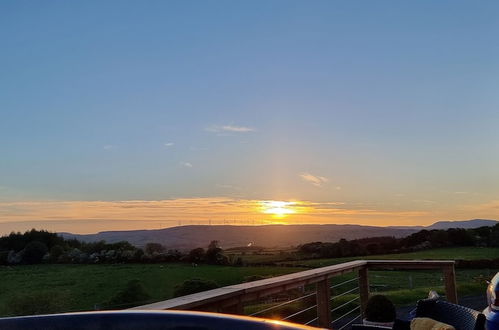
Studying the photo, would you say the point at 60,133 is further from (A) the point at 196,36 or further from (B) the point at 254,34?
(B) the point at 254,34

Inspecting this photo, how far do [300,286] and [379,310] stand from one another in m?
1.15

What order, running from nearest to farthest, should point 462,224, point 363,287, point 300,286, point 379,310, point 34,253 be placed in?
point 300,286 < point 379,310 < point 363,287 < point 34,253 < point 462,224

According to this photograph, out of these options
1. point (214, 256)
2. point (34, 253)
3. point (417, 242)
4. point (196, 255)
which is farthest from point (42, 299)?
point (417, 242)

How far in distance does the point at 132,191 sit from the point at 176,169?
415 cm

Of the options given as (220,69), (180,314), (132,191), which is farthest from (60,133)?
(180,314)

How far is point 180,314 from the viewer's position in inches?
46.7

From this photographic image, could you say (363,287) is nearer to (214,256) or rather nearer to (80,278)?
(214,256)

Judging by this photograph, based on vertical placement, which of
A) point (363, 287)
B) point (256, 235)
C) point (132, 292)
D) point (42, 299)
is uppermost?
point (256, 235)

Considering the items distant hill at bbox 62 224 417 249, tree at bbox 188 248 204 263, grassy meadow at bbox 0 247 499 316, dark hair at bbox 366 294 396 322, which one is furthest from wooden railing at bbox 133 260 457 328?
distant hill at bbox 62 224 417 249

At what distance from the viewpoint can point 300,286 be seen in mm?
3389

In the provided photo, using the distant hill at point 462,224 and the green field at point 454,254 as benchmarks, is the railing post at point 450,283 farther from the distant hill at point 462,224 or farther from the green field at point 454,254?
the distant hill at point 462,224

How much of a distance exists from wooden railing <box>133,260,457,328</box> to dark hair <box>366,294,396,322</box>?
348 millimetres

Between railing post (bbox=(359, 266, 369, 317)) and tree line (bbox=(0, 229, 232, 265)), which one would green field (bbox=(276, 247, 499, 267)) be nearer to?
tree line (bbox=(0, 229, 232, 265))

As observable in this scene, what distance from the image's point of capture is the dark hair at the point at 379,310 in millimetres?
4141
